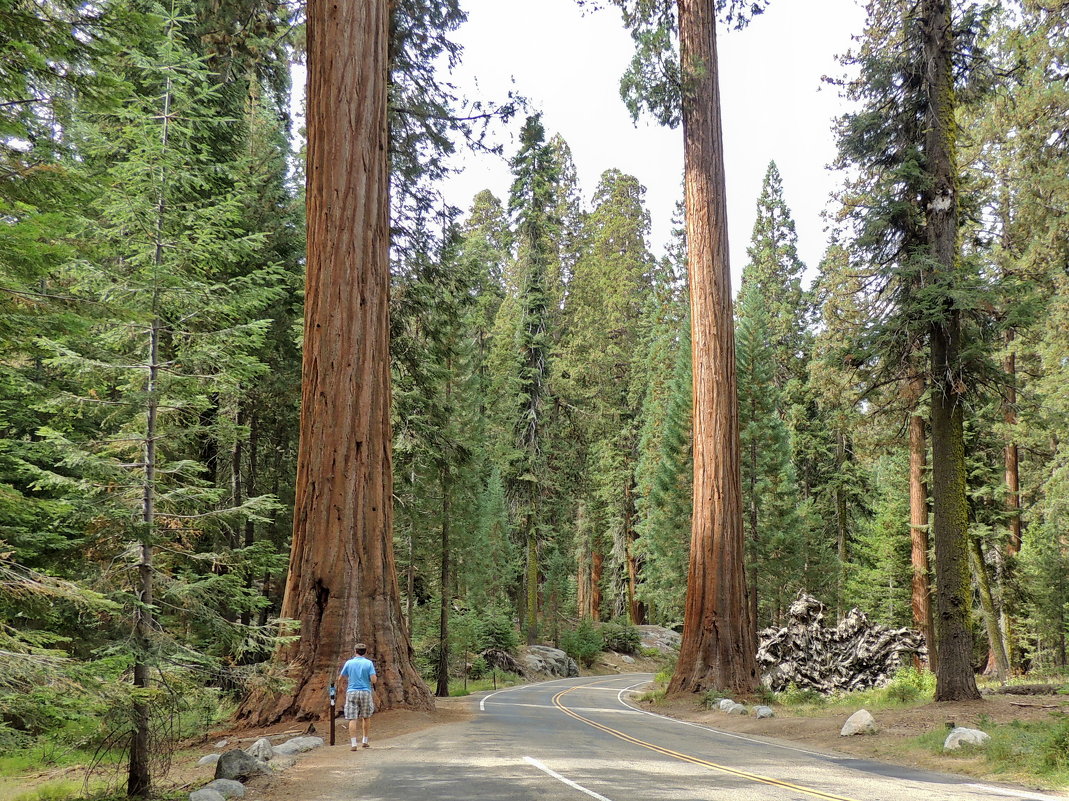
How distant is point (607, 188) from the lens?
173 feet

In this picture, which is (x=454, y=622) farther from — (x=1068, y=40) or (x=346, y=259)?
(x=1068, y=40)

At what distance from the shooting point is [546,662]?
36250mm

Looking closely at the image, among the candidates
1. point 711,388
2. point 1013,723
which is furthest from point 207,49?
point 1013,723

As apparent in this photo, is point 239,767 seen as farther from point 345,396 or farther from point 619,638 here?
point 619,638

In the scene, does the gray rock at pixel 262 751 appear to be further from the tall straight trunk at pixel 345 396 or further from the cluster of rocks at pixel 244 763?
the tall straight trunk at pixel 345 396

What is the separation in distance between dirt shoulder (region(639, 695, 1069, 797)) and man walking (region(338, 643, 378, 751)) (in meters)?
6.37

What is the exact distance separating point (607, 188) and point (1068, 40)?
125 feet

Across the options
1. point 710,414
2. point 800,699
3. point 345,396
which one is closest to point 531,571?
point 800,699

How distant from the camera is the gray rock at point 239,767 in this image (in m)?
7.64

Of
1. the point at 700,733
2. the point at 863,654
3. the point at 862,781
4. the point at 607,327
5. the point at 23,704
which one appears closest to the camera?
the point at 23,704

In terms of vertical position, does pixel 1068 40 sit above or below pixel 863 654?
above

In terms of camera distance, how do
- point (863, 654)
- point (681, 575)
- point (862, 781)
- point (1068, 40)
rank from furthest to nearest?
point (681, 575) < point (863, 654) < point (1068, 40) < point (862, 781)

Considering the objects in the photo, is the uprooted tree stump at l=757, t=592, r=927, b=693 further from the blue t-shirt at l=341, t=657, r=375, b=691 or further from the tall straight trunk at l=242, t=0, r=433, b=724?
the blue t-shirt at l=341, t=657, r=375, b=691

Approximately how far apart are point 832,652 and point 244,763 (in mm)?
20726
